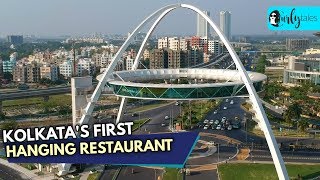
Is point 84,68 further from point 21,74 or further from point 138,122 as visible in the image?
point 138,122

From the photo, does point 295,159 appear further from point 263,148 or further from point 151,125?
point 151,125

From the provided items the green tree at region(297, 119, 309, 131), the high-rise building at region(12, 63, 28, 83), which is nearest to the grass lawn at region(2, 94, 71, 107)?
the high-rise building at region(12, 63, 28, 83)

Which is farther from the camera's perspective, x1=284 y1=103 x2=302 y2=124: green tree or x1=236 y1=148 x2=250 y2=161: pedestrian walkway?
x1=284 y1=103 x2=302 y2=124: green tree

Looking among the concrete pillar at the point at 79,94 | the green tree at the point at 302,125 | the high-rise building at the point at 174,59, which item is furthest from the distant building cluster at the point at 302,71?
the concrete pillar at the point at 79,94

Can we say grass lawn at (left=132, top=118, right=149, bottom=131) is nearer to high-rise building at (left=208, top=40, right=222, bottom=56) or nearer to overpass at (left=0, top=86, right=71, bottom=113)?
overpass at (left=0, top=86, right=71, bottom=113)

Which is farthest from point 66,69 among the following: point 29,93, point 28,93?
point 28,93

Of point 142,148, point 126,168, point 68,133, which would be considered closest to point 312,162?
point 126,168

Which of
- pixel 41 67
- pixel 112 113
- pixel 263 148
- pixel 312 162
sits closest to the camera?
pixel 312 162
